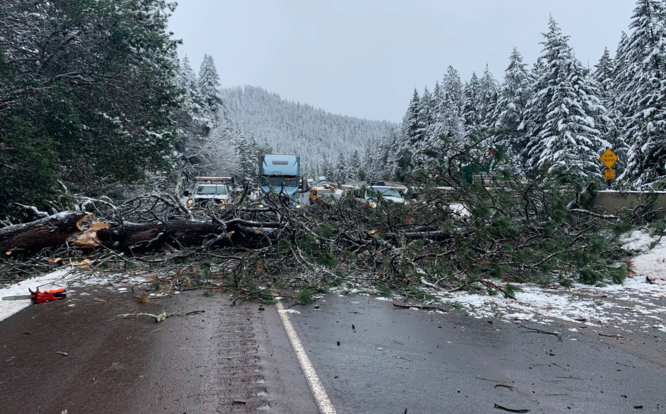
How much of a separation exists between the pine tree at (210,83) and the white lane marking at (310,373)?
5356 cm

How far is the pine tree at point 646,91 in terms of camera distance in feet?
66.6

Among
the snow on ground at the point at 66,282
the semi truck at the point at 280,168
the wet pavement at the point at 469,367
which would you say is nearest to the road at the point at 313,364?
the wet pavement at the point at 469,367

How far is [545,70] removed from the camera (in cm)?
3419

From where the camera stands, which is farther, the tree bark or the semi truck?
the semi truck

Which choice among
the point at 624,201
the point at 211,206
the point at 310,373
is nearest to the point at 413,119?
the point at 624,201

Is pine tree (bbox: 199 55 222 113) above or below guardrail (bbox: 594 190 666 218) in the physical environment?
above

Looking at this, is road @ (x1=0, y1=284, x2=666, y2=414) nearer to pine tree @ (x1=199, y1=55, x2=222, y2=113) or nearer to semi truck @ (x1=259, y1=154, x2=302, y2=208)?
semi truck @ (x1=259, y1=154, x2=302, y2=208)

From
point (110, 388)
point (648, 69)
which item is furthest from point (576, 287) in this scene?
point (648, 69)

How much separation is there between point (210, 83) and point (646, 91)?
46.1 metres

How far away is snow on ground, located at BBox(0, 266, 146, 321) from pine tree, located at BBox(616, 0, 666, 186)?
22.0 metres

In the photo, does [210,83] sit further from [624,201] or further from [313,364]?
[313,364]

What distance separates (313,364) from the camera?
14.0ft

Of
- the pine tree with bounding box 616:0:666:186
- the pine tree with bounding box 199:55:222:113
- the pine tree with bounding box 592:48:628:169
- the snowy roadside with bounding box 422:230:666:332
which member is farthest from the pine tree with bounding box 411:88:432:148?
the snowy roadside with bounding box 422:230:666:332

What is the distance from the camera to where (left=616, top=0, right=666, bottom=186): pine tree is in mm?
20297
